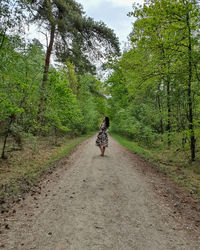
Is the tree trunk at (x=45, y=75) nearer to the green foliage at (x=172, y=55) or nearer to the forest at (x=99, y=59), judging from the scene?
the forest at (x=99, y=59)

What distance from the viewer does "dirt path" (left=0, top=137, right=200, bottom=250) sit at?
107 inches

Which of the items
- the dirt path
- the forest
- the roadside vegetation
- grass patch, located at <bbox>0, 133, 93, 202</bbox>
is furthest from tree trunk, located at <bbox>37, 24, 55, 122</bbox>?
the dirt path

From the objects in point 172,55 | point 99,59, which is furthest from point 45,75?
point 172,55

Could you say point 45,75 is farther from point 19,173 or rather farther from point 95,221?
point 95,221

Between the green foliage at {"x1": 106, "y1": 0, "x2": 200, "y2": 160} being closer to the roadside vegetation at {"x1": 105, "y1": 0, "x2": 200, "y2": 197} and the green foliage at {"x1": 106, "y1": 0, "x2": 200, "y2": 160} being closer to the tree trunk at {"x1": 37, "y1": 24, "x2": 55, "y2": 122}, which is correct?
the roadside vegetation at {"x1": 105, "y1": 0, "x2": 200, "y2": 197}

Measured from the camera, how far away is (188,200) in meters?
4.66

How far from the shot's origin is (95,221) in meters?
3.29

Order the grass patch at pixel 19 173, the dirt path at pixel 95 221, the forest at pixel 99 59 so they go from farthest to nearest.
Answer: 1. the forest at pixel 99 59
2. the grass patch at pixel 19 173
3. the dirt path at pixel 95 221

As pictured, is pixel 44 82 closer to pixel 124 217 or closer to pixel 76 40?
pixel 76 40

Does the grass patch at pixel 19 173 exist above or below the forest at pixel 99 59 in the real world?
below

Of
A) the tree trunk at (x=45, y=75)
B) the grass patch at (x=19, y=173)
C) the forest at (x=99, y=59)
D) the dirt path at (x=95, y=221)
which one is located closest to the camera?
the dirt path at (x=95, y=221)

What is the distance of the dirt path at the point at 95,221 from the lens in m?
2.72

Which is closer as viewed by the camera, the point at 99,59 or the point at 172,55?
the point at 172,55

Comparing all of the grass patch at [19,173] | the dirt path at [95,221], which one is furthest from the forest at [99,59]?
the dirt path at [95,221]
